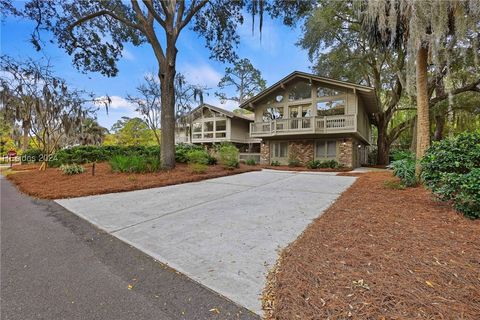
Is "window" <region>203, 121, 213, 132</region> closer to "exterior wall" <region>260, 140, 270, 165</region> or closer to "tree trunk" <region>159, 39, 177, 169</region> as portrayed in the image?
"exterior wall" <region>260, 140, 270, 165</region>

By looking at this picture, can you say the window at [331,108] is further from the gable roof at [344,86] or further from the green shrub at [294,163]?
the green shrub at [294,163]

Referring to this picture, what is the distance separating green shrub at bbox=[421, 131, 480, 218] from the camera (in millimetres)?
3236

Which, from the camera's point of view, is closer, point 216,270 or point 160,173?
point 216,270

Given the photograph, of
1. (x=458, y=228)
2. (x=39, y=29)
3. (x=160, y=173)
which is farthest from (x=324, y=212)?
(x=39, y=29)

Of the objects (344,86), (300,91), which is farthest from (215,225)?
(300,91)

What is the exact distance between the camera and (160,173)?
9.27 metres

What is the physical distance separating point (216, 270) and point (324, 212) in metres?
2.73

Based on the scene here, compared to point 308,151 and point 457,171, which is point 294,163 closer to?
point 308,151

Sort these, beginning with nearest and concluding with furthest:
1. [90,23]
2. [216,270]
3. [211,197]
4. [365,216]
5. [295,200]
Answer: [216,270] → [365,216] → [295,200] → [211,197] → [90,23]

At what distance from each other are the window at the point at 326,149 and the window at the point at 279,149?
2.33m

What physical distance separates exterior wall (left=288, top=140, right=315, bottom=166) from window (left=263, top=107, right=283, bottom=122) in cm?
236

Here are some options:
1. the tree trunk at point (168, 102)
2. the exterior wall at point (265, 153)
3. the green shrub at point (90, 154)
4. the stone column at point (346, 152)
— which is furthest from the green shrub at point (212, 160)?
the stone column at point (346, 152)

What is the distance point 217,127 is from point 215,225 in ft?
66.6

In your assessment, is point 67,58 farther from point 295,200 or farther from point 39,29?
point 295,200
